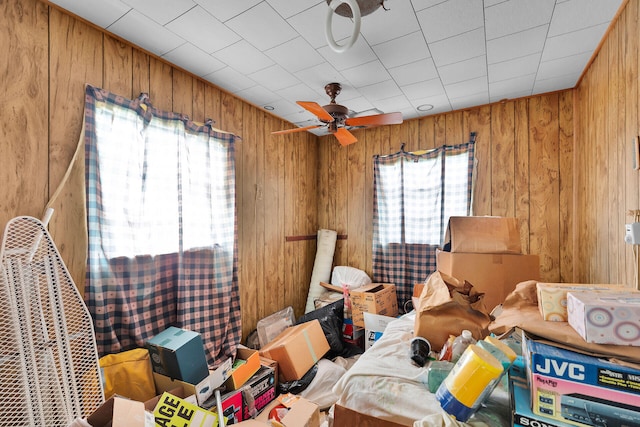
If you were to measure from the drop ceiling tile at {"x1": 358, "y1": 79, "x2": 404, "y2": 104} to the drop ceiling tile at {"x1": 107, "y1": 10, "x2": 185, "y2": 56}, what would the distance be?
150 centimetres

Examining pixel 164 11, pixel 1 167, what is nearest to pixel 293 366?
pixel 1 167

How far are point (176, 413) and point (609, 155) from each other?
2893mm

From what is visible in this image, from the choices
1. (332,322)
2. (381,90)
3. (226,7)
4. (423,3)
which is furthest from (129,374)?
(381,90)

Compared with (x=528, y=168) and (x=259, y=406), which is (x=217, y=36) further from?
(x=528, y=168)

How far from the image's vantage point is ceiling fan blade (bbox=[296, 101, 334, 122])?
6.43 ft

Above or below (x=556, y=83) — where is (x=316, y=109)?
below

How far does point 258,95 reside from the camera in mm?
2693

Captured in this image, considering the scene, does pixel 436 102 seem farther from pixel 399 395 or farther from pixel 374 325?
pixel 399 395

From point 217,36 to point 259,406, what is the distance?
100 inches

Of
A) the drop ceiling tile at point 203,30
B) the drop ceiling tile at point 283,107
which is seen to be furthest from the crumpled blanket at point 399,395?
the drop ceiling tile at point 283,107

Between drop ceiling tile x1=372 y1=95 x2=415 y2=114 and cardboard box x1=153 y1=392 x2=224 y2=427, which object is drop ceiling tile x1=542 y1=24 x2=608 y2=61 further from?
cardboard box x1=153 y1=392 x2=224 y2=427

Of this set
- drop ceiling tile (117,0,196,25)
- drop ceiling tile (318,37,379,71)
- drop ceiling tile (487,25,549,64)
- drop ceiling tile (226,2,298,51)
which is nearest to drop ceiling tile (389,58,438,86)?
drop ceiling tile (318,37,379,71)

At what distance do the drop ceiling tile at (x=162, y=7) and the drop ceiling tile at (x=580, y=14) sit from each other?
6.73ft

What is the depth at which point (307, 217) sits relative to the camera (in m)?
3.79
